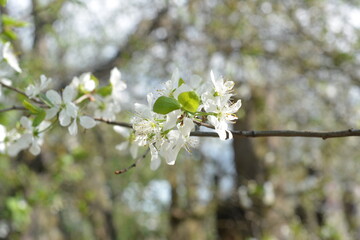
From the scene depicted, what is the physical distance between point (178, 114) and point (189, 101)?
0.04 m

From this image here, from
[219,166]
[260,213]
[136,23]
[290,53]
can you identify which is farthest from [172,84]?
[219,166]

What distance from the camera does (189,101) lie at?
971 millimetres

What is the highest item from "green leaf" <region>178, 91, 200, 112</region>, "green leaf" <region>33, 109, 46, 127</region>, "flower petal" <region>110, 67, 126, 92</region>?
"flower petal" <region>110, 67, 126, 92</region>

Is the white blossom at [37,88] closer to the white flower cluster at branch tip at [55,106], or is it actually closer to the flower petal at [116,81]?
the white flower cluster at branch tip at [55,106]

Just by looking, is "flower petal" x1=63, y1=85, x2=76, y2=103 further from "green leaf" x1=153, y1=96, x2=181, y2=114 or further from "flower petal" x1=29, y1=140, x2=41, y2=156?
"green leaf" x1=153, y1=96, x2=181, y2=114

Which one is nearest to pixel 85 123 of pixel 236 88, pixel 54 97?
pixel 54 97

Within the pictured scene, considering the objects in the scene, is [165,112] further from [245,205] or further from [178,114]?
[245,205]

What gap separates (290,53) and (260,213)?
64.2 inches

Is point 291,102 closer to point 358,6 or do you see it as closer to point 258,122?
point 258,122

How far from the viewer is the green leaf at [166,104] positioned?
3.19 ft

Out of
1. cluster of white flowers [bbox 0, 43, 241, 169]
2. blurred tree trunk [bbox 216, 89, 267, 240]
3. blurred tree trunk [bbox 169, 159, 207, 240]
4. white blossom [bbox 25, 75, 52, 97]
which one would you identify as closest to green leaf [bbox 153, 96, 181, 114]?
cluster of white flowers [bbox 0, 43, 241, 169]

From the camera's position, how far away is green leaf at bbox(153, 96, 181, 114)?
3.19ft

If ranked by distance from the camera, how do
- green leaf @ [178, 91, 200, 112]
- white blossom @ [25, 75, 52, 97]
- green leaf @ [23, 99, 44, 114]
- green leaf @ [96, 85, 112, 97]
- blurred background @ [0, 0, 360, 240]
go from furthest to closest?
blurred background @ [0, 0, 360, 240] < green leaf @ [96, 85, 112, 97] < white blossom @ [25, 75, 52, 97] < green leaf @ [23, 99, 44, 114] < green leaf @ [178, 91, 200, 112]

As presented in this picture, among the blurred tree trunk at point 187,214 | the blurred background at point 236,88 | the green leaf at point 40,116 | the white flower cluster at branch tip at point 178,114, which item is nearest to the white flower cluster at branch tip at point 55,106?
the green leaf at point 40,116
